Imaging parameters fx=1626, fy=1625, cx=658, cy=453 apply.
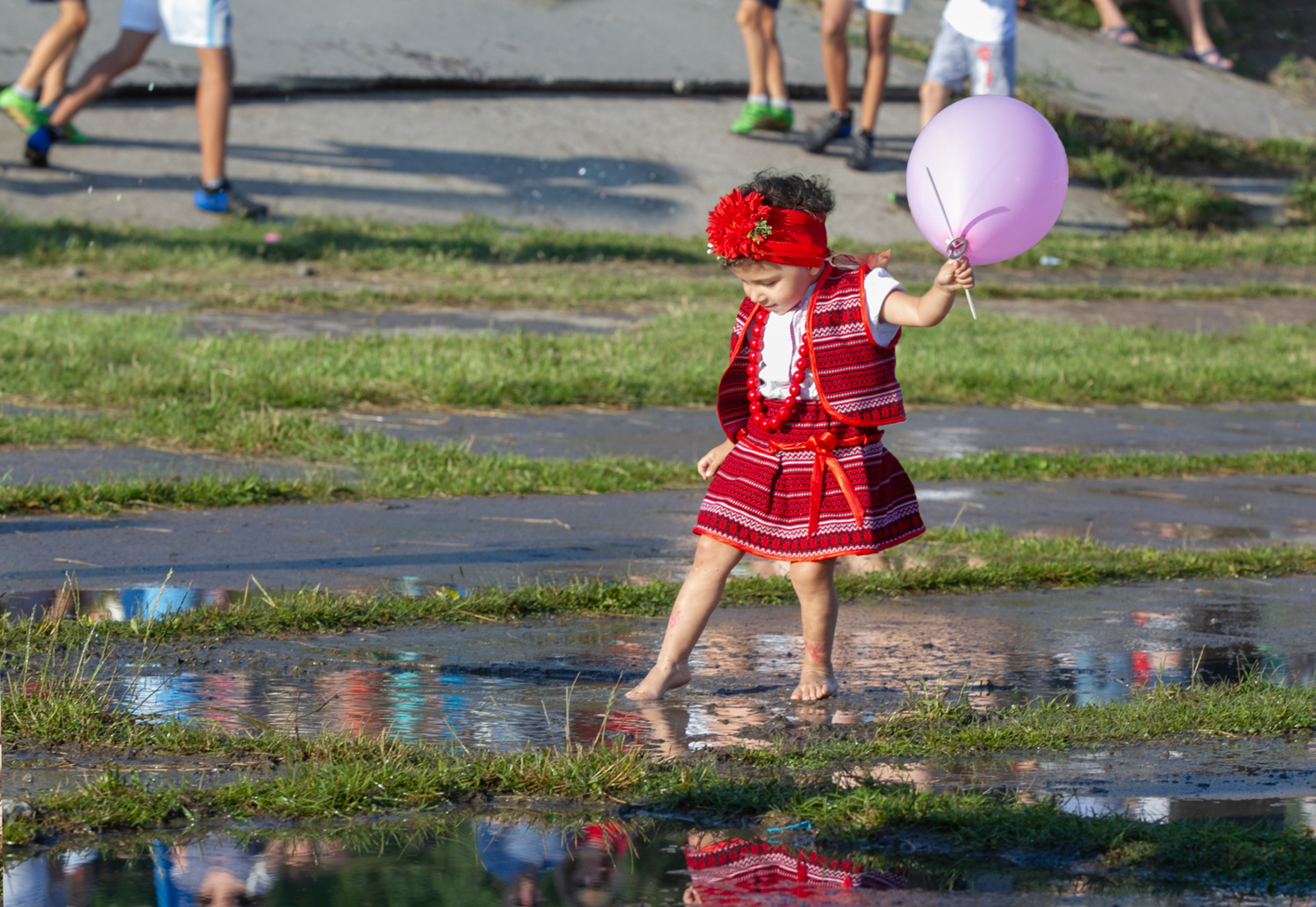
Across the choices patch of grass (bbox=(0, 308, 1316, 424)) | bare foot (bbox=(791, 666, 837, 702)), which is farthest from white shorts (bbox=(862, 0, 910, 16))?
bare foot (bbox=(791, 666, 837, 702))

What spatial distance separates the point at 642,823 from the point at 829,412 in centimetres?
137

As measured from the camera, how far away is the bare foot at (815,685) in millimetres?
3992

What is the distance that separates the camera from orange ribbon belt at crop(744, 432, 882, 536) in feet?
13.4

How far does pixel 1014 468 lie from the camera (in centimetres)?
706

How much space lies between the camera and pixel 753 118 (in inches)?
568

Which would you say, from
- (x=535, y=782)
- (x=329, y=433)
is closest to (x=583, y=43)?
(x=329, y=433)

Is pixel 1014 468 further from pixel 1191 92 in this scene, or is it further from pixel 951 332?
pixel 1191 92

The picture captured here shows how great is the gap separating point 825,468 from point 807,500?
0.10m

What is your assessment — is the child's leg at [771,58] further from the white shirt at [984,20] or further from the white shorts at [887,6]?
the white shirt at [984,20]

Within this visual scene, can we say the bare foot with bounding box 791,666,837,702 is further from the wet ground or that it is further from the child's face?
the child's face

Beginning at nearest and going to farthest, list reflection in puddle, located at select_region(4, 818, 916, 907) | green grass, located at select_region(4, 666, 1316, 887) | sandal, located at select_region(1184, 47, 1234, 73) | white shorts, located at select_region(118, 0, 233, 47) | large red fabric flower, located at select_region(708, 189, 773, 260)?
reflection in puddle, located at select_region(4, 818, 916, 907) < green grass, located at select_region(4, 666, 1316, 887) < large red fabric flower, located at select_region(708, 189, 773, 260) < white shorts, located at select_region(118, 0, 233, 47) < sandal, located at select_region(1184, 47, 1234, 73)

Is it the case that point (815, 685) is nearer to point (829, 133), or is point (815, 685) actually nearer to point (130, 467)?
point (130, 467)

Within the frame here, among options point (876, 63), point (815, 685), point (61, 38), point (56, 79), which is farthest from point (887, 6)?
point (815, 685)

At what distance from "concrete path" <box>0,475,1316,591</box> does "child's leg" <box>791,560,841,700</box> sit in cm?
115
